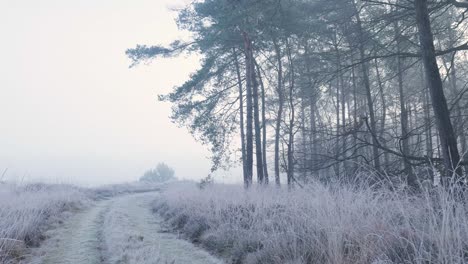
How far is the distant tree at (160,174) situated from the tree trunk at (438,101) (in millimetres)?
51896

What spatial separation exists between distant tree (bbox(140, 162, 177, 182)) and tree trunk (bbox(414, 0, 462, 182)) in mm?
51896

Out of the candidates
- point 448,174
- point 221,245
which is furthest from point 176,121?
point 448,174

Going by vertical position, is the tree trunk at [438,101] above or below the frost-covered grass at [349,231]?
above

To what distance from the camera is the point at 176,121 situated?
18.6 metres

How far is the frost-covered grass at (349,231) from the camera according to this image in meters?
3.38

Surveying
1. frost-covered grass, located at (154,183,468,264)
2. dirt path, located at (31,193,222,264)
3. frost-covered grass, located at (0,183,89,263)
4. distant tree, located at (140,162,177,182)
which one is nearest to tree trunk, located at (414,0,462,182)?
frost-covered grass, located at (154,183,468,264)

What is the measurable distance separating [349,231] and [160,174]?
5380cm

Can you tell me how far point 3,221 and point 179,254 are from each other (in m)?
3.52

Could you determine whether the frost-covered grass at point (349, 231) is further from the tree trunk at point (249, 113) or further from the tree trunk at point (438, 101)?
the tree trunk at point (249, 113)

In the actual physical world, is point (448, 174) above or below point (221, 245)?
above

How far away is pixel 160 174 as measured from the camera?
56.0m

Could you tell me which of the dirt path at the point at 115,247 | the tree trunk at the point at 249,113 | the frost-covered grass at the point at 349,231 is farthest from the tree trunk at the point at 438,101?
the tree trunk at the point at 249,113

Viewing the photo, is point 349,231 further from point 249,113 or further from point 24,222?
point 249,113

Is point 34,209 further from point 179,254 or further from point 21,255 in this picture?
point 179,254
